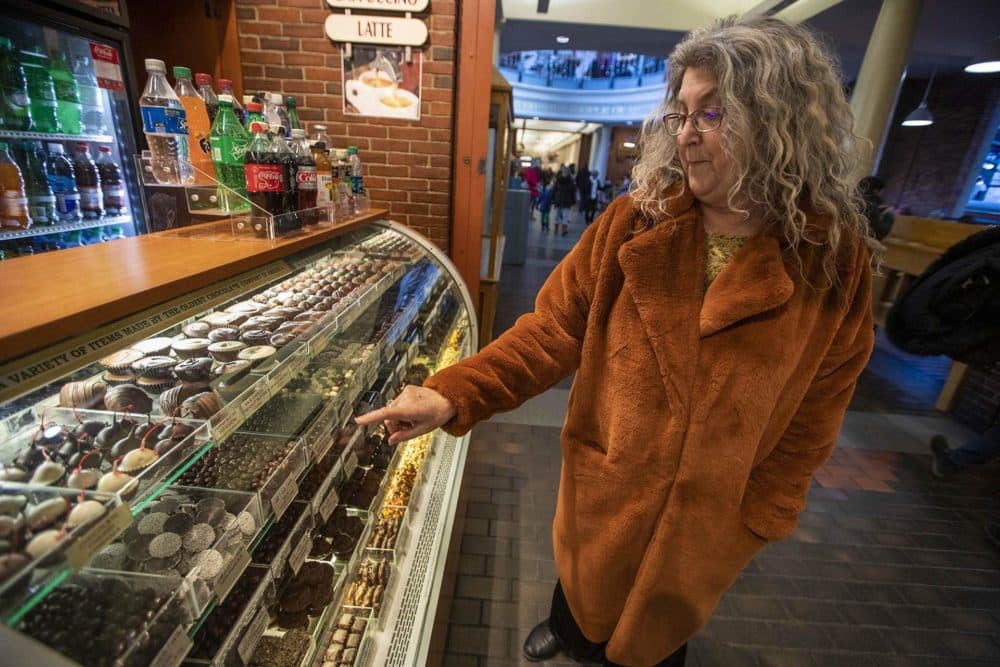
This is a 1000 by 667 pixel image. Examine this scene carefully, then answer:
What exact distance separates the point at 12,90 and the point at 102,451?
2.23 meters

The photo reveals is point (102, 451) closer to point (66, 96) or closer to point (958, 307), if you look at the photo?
point (66, 96)

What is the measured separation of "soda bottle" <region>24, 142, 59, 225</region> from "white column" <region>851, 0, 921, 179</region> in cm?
641

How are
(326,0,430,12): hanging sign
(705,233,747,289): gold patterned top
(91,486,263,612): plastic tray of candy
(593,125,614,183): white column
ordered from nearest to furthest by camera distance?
(91,486,263,612): plastic tray of candy < (705,233,747,289): gold patterned top < (326,0,430,12): hanging sign < (593,125,614,183): white column


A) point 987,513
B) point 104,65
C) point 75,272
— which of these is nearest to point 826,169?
point 75,272

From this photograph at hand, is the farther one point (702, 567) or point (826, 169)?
point (702, 567)

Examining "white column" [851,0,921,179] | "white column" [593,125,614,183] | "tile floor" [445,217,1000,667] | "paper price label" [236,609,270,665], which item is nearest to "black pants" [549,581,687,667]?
"tile floor" [445,217,1000,667]

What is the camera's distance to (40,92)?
7.06ft

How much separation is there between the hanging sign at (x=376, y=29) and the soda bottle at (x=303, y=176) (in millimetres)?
1634

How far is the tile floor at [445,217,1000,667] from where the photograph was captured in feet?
6.89

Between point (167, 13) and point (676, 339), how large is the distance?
11.5 feet

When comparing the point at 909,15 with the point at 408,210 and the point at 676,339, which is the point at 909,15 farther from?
the point at 676,339

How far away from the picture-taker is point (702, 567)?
4.29 feet

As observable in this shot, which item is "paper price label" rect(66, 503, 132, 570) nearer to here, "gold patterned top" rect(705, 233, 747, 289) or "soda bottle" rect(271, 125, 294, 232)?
"soda bottle" rect(271, 125, 294, 232)

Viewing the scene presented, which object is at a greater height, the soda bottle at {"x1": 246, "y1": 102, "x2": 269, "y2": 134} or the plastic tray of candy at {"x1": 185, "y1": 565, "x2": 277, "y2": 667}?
the soda bottle at {"x1": 246, "y1": 102, "x2": 269, "y2": 134}
